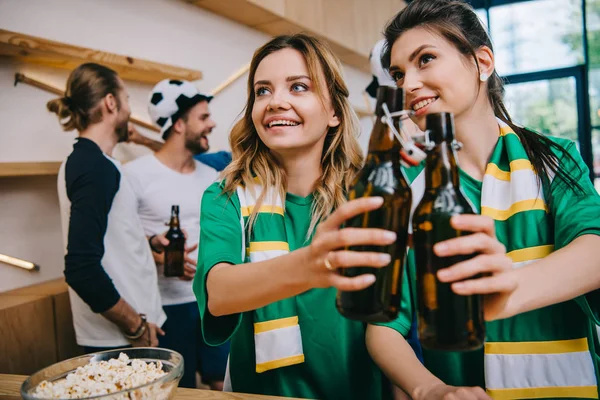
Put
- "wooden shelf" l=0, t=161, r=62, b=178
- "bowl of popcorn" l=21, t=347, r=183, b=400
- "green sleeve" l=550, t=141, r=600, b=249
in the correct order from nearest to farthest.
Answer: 1. "bowl of popcorn" l=21, t=347, r=183, b=400
2. "green sleeve" l=550, t=141, r=600, b=249
3. "wooden shelf" l=0, t=161, r=62, b=178

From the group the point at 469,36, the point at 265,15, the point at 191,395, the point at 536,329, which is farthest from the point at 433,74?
the point at 265,15

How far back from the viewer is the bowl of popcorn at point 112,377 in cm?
75

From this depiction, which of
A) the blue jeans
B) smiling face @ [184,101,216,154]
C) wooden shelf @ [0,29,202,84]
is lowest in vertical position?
the blue jeans

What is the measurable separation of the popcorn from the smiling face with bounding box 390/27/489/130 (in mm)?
706

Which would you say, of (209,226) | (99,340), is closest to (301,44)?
(209,226)

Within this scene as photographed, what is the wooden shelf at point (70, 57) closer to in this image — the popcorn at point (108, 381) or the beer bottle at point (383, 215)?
the popcorn at point (108, 381)

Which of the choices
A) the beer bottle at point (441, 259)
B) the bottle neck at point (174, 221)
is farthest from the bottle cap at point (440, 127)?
the bottle neck at point (174, 221)

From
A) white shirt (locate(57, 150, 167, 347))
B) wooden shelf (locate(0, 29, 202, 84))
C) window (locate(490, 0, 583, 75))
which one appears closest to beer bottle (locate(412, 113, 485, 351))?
white shirt (locate(57, 150, 167, 347))

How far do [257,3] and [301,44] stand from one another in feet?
6.42

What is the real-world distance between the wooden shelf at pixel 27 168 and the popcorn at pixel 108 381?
4.06ft

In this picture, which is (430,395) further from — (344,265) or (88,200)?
(88,200)

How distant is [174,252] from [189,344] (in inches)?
16.4

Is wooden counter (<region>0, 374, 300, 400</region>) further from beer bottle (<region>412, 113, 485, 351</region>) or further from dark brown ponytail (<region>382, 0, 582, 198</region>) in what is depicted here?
dark brown ponytail (<region>382, 0, 582, 198</region>)

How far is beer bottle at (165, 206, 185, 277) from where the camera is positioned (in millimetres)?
2148
